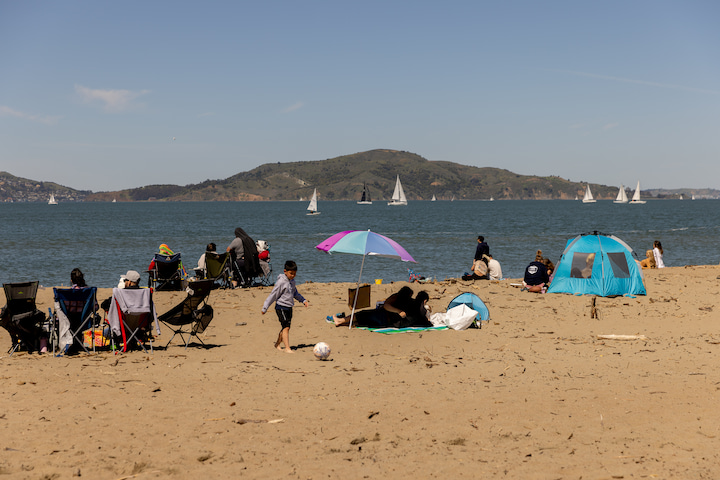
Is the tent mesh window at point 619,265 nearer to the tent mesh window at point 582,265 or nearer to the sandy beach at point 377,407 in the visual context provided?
the tent mesh window at point 582,265

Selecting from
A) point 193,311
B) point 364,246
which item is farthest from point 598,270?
point 193,311

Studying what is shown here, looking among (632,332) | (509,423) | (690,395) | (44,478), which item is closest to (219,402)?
(44,478)

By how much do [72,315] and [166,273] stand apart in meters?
7.19

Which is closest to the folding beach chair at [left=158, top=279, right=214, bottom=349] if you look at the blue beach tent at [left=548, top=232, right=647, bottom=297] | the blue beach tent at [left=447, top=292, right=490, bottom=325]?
the blue beach tent at [left=447, top=292, right=490, bottom=325]

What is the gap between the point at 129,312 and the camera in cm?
902

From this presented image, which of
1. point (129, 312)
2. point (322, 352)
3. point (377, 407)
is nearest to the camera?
point (377, 407)

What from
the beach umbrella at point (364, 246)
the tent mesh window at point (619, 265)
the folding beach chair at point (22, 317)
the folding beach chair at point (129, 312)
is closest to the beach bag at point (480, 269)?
the tent mesh window at point (619, 265)

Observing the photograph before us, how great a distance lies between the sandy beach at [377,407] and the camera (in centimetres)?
499

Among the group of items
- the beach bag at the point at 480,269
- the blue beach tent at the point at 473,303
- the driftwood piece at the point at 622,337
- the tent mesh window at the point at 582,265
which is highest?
the tent mesh window at the point at 582,265

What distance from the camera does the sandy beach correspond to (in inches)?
196

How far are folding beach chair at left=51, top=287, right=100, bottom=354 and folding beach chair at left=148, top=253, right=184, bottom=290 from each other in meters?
6.95

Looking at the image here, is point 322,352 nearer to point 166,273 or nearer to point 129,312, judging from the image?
point 129,312

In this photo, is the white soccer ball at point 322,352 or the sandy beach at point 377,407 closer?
the sandy beach at point 377,407

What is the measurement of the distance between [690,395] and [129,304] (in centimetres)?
760
